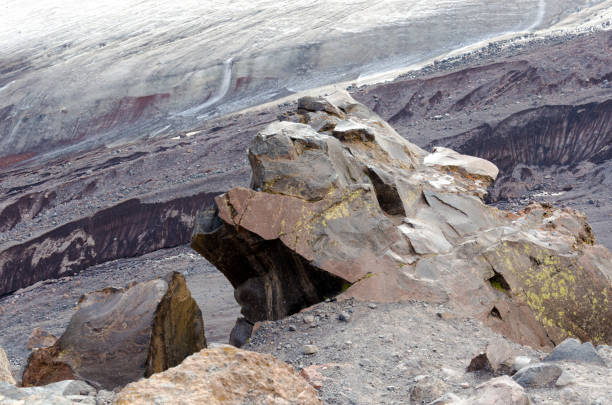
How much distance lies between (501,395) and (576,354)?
110cm

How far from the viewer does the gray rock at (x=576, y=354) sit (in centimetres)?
364

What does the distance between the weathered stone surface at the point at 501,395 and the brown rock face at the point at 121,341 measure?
2933 millimetres

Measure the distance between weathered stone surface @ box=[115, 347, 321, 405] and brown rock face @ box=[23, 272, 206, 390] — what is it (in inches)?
72.6

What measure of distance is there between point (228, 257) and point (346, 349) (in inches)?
78.3

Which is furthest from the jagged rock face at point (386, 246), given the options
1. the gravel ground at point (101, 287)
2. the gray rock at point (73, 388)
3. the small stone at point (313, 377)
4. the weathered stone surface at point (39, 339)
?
the gravel ground at point (101, 287)

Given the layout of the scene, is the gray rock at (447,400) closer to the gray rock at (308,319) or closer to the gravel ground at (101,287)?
the gray rock at (308,319)

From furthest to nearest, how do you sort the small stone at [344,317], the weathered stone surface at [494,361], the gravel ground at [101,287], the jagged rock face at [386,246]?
the gravel ground at [101,287]
the jagged rock face at [386,246]
the small stone at [344,317]
the weathered stone surface at [494,361]

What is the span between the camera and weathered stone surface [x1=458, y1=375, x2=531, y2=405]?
2830mm

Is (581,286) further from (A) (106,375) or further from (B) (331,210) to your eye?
(A) (106,375)

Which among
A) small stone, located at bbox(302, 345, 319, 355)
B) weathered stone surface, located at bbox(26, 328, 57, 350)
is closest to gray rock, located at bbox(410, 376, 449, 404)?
small stone, located at bbox(302, 345, 319, 355)

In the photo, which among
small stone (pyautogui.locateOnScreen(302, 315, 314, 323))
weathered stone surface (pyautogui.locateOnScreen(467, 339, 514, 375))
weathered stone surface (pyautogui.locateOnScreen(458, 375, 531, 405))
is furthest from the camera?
small stone (pyautogui.locateOnScreen(302, 315, 314, 323))

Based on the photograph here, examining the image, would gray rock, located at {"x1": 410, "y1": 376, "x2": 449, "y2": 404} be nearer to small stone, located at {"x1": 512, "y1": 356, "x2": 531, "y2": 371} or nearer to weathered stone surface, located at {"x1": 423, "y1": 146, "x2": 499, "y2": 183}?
small stone, located at {"x1": 512, "y1": 356, "x2": 531, "y2": 371}

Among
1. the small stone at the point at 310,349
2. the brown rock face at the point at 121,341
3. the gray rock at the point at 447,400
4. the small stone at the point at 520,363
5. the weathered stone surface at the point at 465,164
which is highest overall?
the gray rock at the point at 447,400

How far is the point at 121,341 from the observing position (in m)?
4.97
